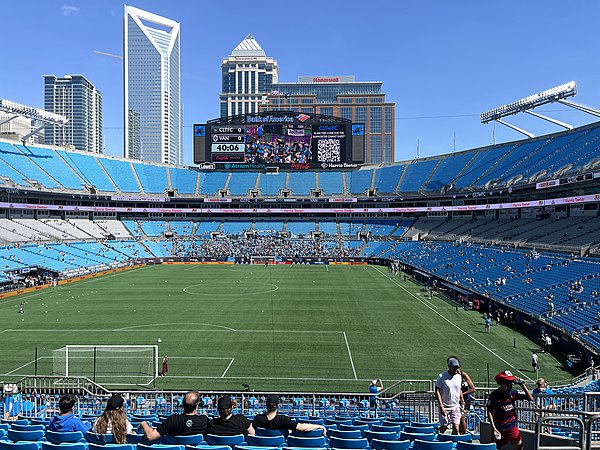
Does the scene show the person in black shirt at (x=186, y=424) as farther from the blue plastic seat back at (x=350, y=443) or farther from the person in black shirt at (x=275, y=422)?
the blue plastic seat back at (x=350, y=443)

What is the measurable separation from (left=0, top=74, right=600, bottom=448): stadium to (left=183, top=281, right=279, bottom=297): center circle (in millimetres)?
226

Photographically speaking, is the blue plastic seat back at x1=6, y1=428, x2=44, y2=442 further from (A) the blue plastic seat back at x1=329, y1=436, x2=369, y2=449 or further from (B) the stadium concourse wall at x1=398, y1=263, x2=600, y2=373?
(B) the stadium concourse wall at x1=398, y1=263, x2=600, y2=373

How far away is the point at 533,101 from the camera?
65.7m

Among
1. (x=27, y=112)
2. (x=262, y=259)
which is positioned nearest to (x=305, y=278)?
(x=262, y=259)

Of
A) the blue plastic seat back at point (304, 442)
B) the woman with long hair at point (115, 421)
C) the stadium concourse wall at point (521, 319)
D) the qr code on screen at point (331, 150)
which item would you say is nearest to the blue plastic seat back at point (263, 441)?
the blue plastic seat back at point (304, 442)

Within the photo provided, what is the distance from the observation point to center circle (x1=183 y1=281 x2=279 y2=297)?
4594 cm

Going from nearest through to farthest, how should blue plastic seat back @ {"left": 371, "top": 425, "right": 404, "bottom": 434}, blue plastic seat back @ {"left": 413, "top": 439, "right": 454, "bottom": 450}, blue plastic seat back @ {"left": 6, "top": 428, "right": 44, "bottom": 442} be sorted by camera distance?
blue plastic seat back @ {"left": 413, "top": 439, "right": 454, "bottom": 450} → blue plastic seat back @ {"left": 6, "top": 428, "right": 44, "bottom": 442} → blue plastic seat back @ {"left": 371, "top": 425, "right": 404, "bottom": 434}

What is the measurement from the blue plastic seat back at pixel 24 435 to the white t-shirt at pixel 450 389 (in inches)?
280

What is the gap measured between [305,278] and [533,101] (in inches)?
1653

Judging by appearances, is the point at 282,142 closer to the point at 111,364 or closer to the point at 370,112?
the point at 111,364

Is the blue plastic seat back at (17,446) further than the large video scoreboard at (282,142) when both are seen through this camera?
No

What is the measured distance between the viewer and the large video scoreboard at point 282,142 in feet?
274

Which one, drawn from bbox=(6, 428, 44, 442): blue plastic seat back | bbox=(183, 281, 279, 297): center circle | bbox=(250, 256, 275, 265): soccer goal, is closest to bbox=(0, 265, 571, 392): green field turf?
bbox=(183, 281, 279, 297): center circle

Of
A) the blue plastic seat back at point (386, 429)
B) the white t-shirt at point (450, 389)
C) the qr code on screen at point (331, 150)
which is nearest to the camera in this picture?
the white t-shirt at point (450, 389)
